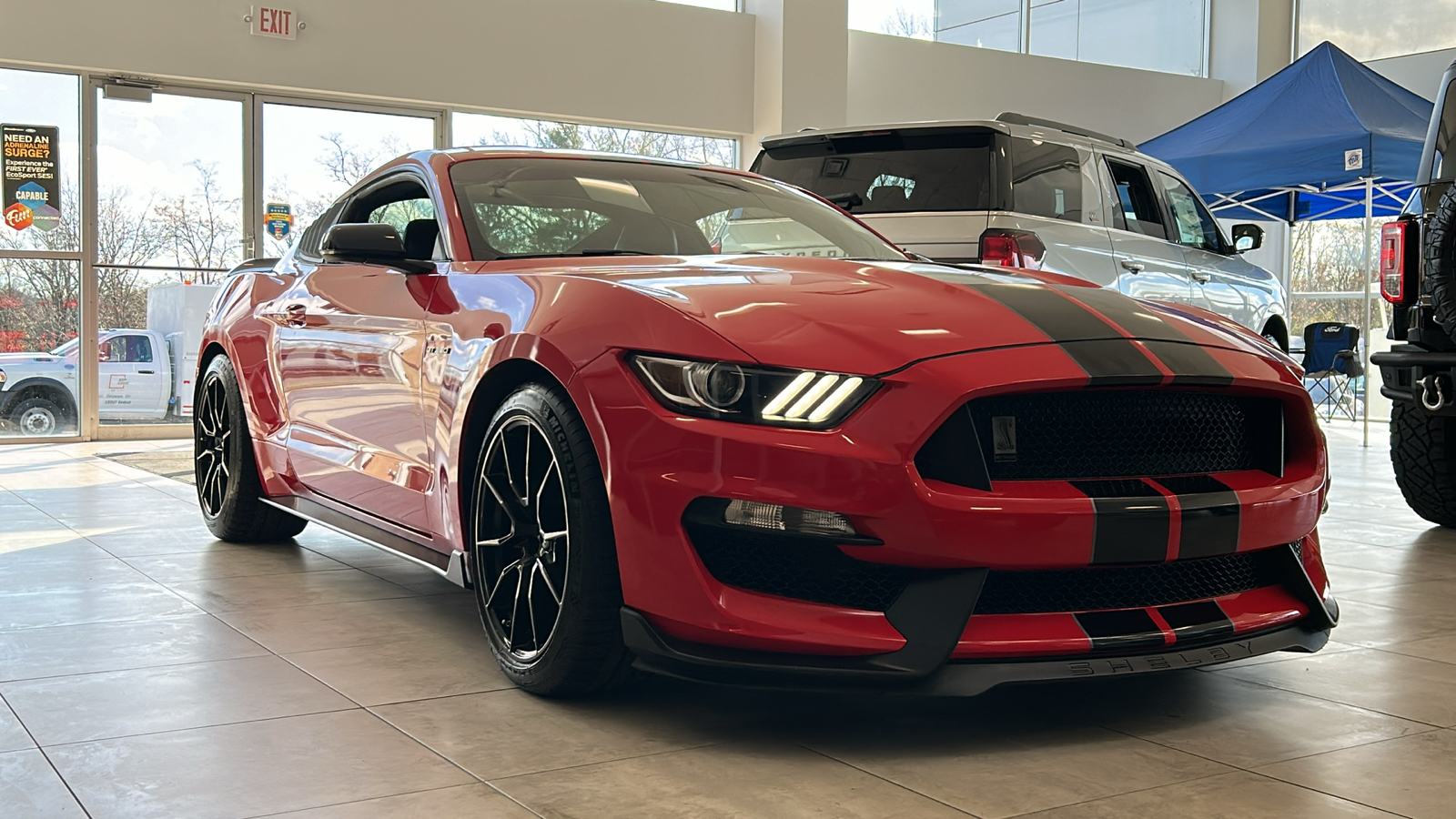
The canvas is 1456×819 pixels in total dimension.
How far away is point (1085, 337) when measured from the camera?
8.75 ft

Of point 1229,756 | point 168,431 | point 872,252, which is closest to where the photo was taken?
point 1229,756

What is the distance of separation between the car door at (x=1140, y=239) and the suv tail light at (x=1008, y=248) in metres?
1.00

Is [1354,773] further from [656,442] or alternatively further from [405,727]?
[405,727]

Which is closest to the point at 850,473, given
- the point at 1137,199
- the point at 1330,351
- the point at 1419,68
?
the point at 1137,199

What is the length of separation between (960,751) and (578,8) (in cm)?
1080

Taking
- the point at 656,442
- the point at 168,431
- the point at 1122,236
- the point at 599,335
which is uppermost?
the point at 1122,236

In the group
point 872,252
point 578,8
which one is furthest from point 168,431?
point 872,252

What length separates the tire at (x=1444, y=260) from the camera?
493 cm

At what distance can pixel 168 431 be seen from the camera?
11.0m

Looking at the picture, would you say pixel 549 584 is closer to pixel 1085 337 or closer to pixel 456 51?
pixel 1085 337

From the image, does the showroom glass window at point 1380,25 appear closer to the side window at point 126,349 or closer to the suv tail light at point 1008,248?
the suv tail light at point 1008,248

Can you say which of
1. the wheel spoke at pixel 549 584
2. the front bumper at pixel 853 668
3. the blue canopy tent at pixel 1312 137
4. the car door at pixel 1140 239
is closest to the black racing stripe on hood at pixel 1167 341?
the front bumper at pixel 853 668

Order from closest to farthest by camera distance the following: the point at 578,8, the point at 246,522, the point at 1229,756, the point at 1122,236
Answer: the point at 1229,756 < the point at 246,522 < the point at 1122,236 < the point at 578,8

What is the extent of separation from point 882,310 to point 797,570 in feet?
1.81
